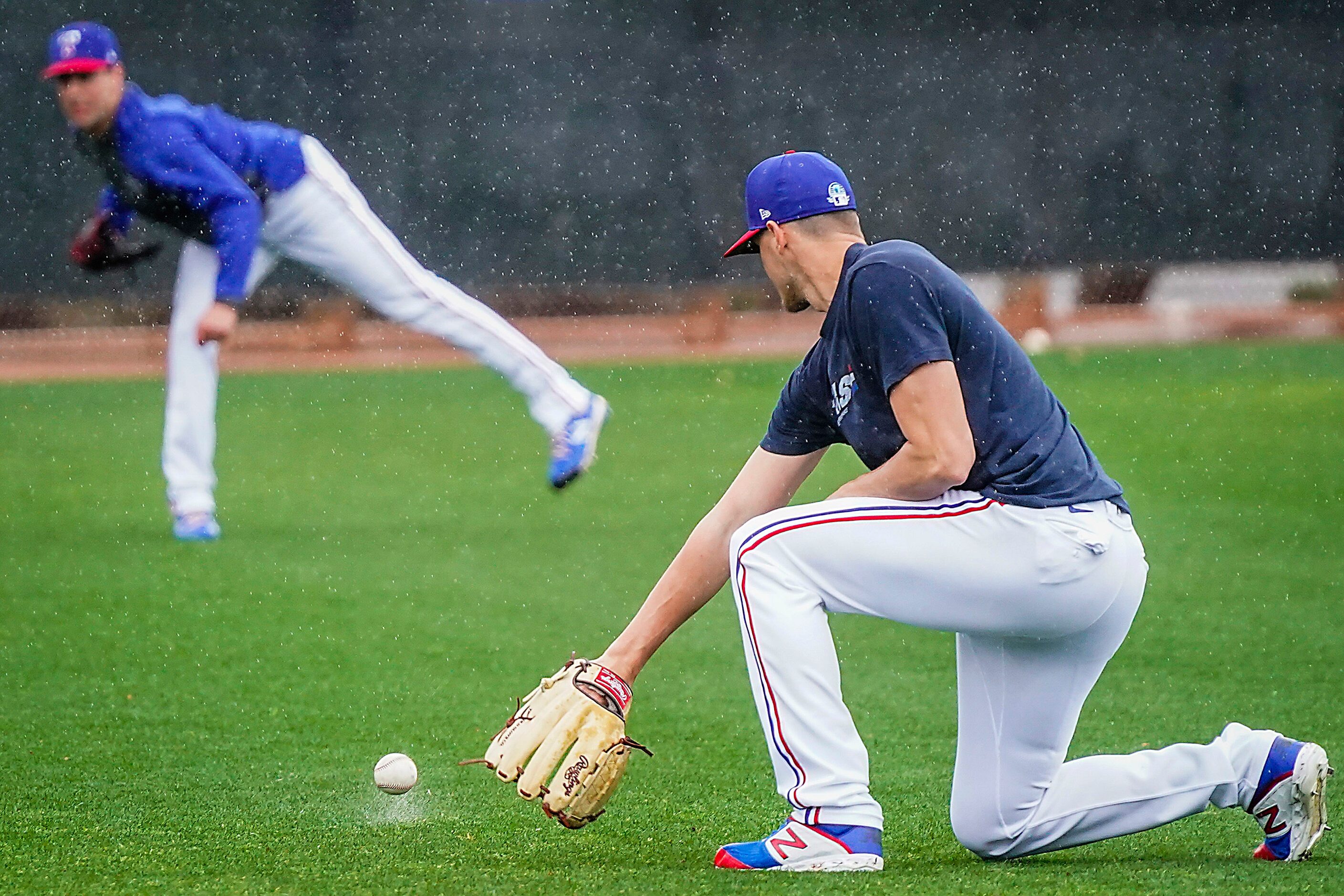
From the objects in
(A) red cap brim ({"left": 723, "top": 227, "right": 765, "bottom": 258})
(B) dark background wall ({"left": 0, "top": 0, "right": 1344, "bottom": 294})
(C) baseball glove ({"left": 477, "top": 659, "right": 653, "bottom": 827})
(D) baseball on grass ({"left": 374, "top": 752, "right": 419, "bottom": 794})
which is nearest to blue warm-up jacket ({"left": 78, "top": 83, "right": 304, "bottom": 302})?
(D) baseball on grass ({"left": 374, "top": 752, "right": 419, "bottom": 794})

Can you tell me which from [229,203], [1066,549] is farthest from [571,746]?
[229,203]

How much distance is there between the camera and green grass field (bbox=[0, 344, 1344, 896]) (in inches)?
122

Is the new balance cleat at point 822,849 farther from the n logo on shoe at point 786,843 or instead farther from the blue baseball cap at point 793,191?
the blue baseball cap at point 793,191

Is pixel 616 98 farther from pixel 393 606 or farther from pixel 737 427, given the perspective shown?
pixel 393 606

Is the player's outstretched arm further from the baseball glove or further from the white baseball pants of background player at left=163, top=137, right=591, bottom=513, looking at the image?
the white baseball pants of background player at left=163, top=137, right=591, bottom=513

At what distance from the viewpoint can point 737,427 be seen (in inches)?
453

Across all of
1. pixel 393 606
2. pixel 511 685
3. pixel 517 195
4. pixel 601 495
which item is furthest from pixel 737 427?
pixel 511 685

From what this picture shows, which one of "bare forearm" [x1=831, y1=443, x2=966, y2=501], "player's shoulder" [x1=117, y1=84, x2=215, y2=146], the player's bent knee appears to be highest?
"player's shoulder" [x1=117, y1=84, x2=215, y2=146]

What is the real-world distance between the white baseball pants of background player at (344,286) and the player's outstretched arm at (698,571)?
2.22 metres

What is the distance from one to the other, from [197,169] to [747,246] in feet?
12.5

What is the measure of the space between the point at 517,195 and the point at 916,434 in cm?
1241

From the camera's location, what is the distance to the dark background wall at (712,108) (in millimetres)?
14172

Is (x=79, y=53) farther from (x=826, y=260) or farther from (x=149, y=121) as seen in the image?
→ (x=826, y=260)

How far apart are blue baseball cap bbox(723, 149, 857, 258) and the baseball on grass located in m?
1.36
